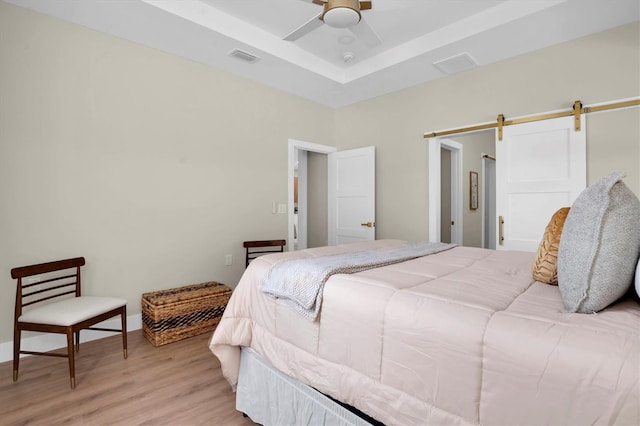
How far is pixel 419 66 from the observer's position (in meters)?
3.66

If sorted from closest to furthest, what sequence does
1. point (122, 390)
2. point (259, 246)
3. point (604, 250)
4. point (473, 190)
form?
point (604, 250) → point (122, 390) → point (259, 246) → point (473, 190)

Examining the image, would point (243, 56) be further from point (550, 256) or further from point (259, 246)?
point (550, 256)

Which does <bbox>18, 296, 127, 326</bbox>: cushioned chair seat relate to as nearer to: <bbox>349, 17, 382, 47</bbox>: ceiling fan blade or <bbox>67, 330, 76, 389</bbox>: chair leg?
<bbox>67, 330, 76, 389</bbox>: chair leg

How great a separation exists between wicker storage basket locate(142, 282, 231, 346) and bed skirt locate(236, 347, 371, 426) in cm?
130

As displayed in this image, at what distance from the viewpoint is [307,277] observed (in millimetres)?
1451

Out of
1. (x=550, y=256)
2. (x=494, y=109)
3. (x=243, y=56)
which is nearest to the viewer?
(x=550, y=256)

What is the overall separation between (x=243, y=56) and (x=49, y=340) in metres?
3.09

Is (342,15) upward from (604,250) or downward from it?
upward

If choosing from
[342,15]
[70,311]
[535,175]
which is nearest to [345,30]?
[342,15]

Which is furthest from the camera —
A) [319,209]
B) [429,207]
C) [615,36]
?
[319,209]

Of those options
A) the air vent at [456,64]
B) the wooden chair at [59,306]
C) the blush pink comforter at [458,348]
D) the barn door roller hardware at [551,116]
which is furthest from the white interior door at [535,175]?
the wooden chair at [59,306]

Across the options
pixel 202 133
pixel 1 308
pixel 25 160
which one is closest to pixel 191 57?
pixel 202 133

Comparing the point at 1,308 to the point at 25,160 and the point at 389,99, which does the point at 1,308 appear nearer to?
the point at 25,160

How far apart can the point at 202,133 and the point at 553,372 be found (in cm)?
357
